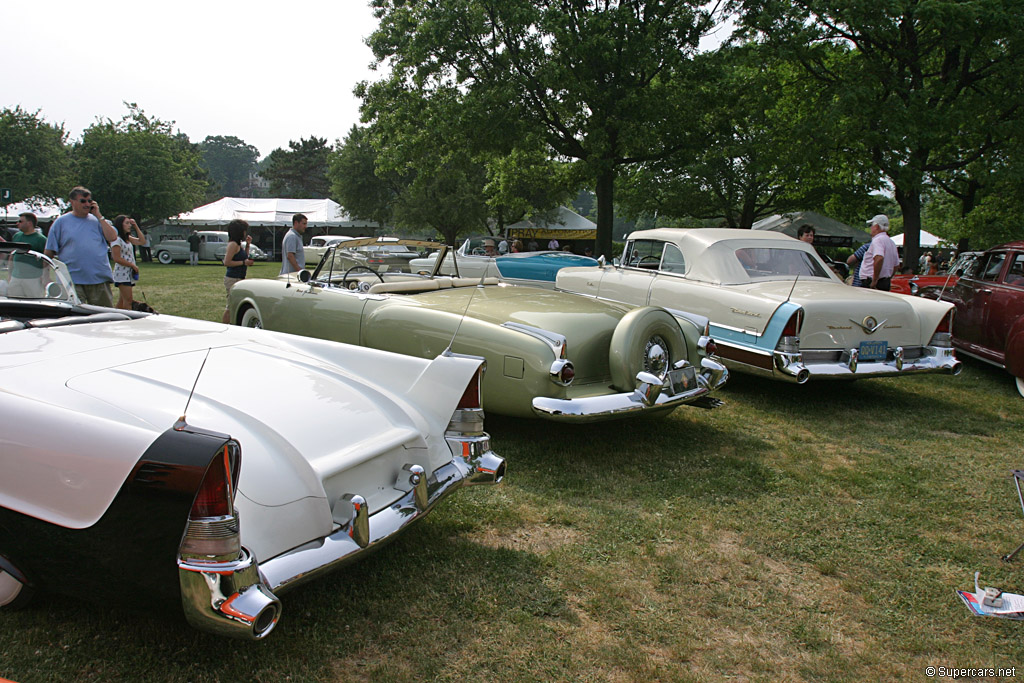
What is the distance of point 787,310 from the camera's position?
216 inches

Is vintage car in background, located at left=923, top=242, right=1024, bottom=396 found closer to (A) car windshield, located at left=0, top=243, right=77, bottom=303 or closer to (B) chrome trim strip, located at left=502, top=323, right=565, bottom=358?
(B) chrome trim strip, located at left=502, top=323, right=565, bottom=358

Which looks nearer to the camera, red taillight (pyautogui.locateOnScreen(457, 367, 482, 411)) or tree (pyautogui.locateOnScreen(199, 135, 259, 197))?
red taillight (pyautogui.locateOnScreen(457, 367, 482, 411))

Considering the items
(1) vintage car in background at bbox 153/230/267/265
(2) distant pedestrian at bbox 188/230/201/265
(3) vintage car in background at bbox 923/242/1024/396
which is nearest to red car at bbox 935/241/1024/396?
(3) vintage car in background at bbox 923/242/1024/396

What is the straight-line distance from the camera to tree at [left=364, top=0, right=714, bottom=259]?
14.1 m

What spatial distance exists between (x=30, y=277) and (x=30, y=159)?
138 ft

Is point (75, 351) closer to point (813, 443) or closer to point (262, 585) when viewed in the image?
point (262, 585)

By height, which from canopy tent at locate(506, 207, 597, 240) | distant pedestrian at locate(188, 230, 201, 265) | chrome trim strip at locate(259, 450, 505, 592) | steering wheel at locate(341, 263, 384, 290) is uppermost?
canopy tent at locate(506, 207, 597, 240)

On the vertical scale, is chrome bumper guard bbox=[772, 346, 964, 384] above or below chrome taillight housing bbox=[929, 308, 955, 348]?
below

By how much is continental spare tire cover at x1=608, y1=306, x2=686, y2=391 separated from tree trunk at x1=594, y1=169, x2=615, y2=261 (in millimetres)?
11180

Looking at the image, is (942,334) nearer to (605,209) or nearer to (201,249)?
(605,209)

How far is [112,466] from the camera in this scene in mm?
1921

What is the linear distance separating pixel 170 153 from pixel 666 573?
41673mm

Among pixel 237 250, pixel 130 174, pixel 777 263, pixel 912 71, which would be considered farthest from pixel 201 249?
pixel 777 263

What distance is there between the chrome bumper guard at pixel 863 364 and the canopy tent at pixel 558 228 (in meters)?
29.4
